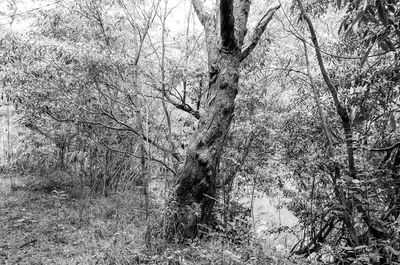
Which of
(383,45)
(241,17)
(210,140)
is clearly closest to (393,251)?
(383,45)

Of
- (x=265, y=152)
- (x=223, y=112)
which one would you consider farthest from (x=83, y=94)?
(x=265, y=152)

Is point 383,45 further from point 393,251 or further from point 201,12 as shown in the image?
point 201,12

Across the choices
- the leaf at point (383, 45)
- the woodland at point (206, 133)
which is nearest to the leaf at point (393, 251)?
the woodland at point (206, 133)

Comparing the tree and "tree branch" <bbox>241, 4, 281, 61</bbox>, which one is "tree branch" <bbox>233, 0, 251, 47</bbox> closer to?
the tree

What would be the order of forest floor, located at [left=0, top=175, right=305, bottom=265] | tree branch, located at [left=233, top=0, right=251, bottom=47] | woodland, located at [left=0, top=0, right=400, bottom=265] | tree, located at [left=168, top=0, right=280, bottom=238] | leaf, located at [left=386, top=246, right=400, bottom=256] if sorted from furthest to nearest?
tree branch, located at [left=233, top=0, right=251, bottom=47]
tree, located at [left=168, top=0, right=280, bottom=238]
forest floor, located at [left=0, top=175, right=305, bottom=265]
woodland, located at [left=0, top=0, right=400, bottom=265]
leaf, located at [left=386, top=246, right=400, bottom=256]

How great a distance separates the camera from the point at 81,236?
4.30 meters

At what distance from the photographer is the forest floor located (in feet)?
10.2

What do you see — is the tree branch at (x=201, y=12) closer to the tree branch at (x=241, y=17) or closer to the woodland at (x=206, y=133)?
the woodland at (x=206, y=133)

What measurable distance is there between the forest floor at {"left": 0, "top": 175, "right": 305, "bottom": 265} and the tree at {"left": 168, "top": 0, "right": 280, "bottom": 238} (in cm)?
38

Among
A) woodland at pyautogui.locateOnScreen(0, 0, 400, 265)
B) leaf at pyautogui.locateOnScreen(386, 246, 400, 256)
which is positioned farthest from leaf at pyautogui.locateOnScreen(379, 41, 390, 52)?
leaf at pyautogui.locateOnScreen(386, 246, 400, 256)

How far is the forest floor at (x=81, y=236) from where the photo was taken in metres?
3.10

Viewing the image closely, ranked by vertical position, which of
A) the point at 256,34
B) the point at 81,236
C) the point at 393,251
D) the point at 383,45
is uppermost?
the point at 256,34

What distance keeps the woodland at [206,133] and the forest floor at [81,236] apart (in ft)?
0.09

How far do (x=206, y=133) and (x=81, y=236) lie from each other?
2.24 meters
